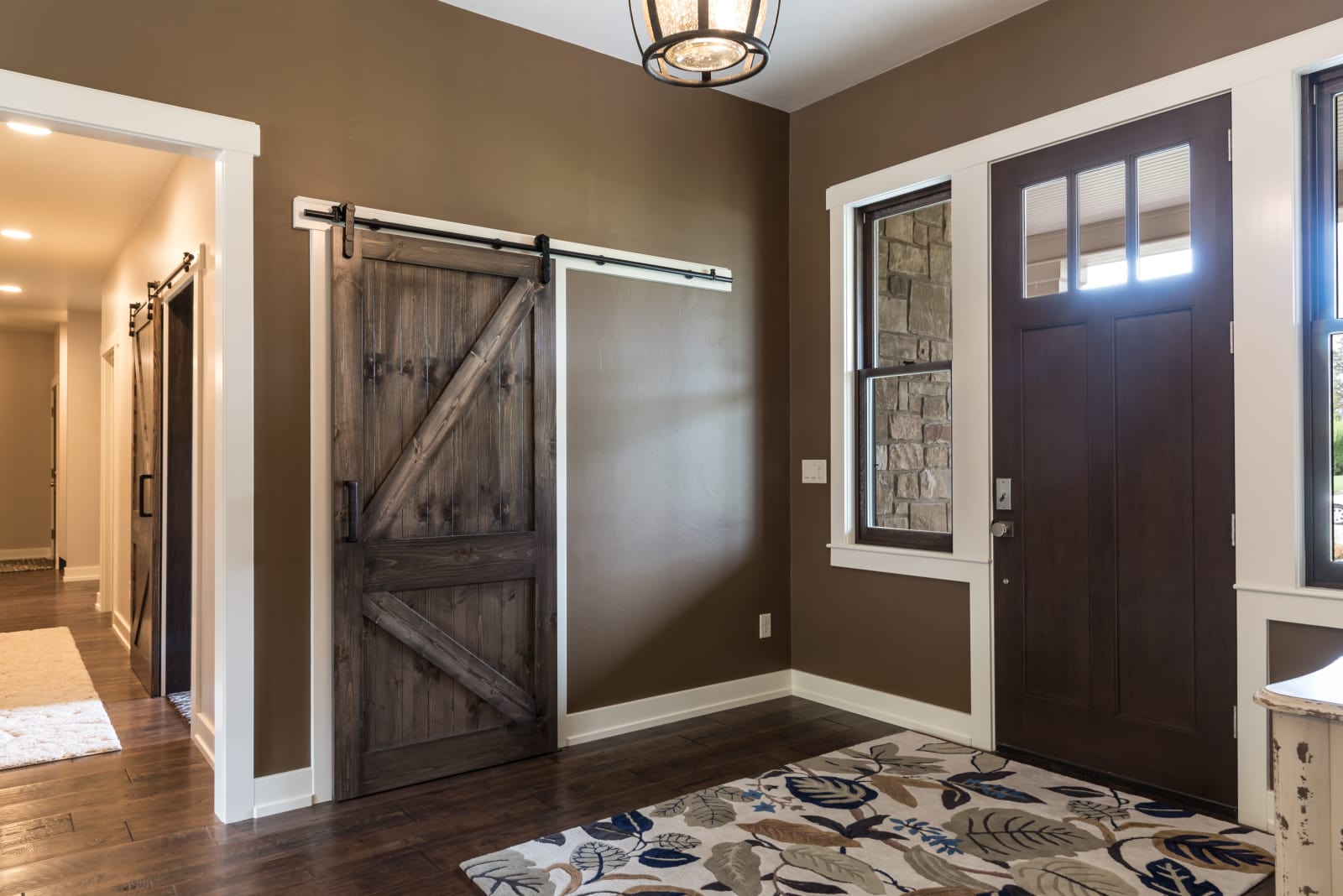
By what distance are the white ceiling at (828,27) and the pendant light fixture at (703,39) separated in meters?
1.68

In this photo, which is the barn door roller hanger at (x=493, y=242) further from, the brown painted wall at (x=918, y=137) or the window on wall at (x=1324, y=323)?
the window on wall at (x=1324, y=323)

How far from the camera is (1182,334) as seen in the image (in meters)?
3.05

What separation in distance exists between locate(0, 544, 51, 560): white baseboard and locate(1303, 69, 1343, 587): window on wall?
12.7 meters

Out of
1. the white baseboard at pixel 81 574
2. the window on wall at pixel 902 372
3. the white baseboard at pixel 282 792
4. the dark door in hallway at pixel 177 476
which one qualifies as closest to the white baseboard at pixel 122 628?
the dark door in hallway at pixel 177 476

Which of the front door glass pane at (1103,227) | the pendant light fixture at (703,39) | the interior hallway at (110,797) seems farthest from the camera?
the front door glass pane at (1103,227)

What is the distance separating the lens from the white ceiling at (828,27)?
353 cm

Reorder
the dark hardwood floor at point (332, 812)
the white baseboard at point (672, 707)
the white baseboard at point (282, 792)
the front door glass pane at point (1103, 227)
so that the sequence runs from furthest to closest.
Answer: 1. the white baseboard at point (672, 707)
2. the front door glass pane at point (1103, 227)
3. the white baseboard at point (282, 792)
4. the dark hardwood floor at point (332, 812)

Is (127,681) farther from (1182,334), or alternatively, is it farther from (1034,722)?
(1182,334)

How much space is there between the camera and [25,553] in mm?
10617

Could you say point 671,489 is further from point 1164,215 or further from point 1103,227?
point 1164,215

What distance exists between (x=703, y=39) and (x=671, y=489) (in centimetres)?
260

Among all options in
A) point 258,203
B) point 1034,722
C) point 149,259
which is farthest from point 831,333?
point 149,259

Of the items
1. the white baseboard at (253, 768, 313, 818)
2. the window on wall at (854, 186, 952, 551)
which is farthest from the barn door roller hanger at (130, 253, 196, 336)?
the window on wall at (854, 186, 952, 551)

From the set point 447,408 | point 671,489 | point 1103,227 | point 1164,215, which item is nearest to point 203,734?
point 447,408
